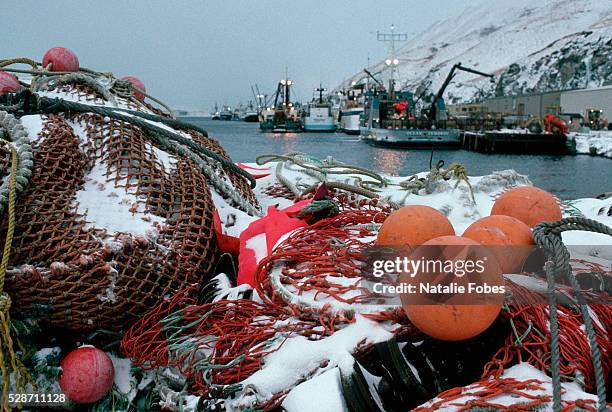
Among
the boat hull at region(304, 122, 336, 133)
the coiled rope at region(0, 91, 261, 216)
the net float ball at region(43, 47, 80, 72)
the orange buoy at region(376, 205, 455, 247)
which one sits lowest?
the orange buoy at region(376, 205, 455, 247)

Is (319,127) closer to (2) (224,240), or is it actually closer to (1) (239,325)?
(2) (224,240)

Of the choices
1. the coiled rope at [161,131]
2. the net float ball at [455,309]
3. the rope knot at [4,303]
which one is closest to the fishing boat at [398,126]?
the coiled rope at [161,131]

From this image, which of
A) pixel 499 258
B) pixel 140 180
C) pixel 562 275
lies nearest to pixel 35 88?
pixel 140 180

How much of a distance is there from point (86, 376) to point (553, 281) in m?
2.05

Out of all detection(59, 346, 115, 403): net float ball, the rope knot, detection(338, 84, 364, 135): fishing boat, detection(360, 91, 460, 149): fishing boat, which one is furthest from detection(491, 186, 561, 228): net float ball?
detection(338, 84, 364, 135): fishing boat

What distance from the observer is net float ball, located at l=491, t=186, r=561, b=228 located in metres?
2.93

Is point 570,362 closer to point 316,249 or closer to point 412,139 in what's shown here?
point 316,249

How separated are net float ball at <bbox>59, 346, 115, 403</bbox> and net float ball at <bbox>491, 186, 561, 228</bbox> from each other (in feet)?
7.50

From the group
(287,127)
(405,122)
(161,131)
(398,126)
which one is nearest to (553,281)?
(161,131)

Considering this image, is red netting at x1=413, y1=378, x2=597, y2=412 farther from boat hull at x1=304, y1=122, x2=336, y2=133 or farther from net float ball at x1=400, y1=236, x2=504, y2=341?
boat hull at x1=304, y1=122, x2=336, y2=133

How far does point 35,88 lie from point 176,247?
1.78 m

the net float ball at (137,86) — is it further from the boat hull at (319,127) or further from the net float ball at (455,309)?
the boat hull at (319,127)

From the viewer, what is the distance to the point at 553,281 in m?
1.91

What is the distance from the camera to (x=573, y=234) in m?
3.36
